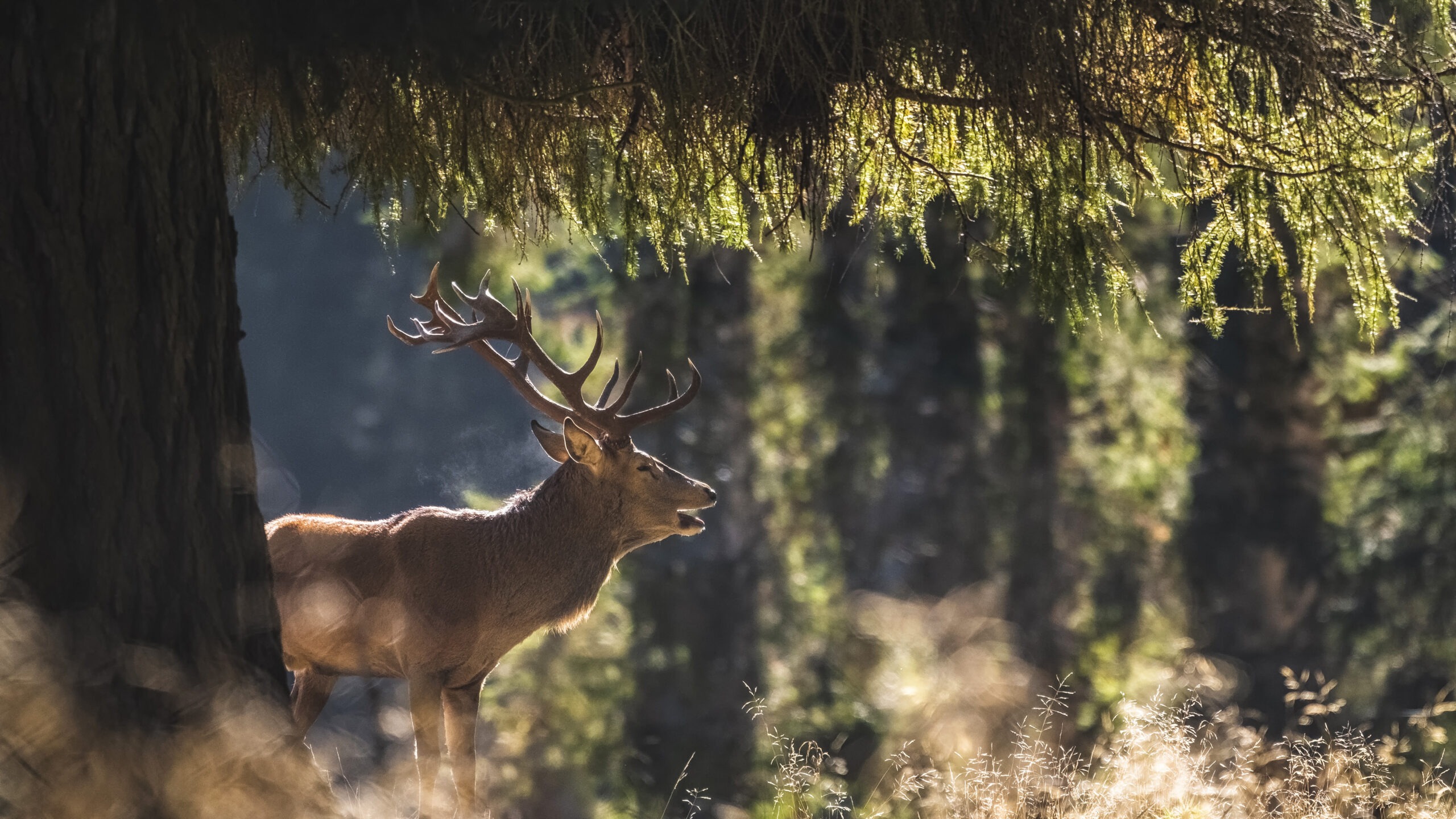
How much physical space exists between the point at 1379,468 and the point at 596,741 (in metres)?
7.54

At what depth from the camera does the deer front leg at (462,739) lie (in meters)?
5.49

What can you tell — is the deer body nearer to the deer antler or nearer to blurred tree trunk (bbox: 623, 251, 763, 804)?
the deer antler

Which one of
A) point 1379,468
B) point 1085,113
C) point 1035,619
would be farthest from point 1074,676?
point 1085,113

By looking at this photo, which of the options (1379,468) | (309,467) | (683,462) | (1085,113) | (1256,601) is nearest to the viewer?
(1085,113)

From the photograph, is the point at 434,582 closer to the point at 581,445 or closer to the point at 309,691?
the point at 309,691

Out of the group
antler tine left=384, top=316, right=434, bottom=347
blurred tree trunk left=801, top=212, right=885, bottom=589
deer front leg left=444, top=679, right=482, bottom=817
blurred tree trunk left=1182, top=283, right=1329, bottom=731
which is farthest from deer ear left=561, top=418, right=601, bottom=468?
blurred tree trunk left=1182, top=283, right=1329, bottom=731

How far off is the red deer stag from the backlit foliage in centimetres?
127

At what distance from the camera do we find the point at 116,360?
3355mm

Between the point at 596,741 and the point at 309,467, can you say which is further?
the point at 309,467

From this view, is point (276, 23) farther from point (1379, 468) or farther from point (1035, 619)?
point (1379, 468)

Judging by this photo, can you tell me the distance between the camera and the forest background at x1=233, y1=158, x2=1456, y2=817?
11570 millimetres

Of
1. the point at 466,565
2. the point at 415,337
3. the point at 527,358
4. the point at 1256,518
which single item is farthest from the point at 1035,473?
the point at 466,565

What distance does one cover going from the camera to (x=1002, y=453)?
41.6 ft

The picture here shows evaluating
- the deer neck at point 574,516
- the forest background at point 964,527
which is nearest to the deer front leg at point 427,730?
the deer neck at point 574,516
